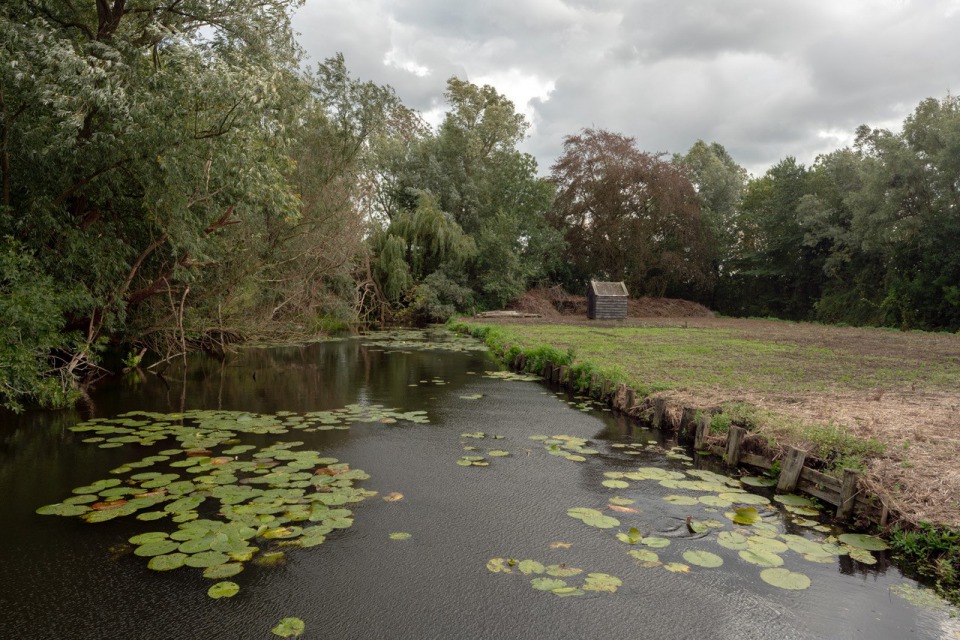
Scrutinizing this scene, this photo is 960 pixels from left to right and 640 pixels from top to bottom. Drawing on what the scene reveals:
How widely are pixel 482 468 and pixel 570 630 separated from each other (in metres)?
2.93

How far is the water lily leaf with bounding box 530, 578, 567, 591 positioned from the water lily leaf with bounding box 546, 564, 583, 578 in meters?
0.08

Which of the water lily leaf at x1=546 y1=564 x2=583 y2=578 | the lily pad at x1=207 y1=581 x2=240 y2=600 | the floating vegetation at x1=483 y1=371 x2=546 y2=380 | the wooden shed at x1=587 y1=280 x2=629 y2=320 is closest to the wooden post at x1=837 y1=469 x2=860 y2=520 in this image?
the water lily leaf at x1=546 y1=564 x2=583 y2=578

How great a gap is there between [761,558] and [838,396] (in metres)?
4.79

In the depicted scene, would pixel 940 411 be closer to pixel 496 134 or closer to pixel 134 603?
pixel 134 603

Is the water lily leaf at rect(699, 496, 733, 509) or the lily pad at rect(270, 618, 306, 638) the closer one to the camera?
the lily pad at rect(270, 618, 306, 638)

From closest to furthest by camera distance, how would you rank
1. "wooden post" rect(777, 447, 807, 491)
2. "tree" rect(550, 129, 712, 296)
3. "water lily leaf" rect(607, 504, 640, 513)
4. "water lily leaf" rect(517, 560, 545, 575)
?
"water lily leaf" rect(517, 560, 545, 575) < "water lily leaf" rect(607, 504, 640, 513) < "wooden post" rect(777, 447, 807, 491) < "tree" rect(550, 129, 712, 296)

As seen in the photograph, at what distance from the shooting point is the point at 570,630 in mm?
3309

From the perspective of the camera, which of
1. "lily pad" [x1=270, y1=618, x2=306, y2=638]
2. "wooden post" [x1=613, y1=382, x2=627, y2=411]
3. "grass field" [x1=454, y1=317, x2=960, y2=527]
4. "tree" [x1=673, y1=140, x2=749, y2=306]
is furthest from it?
"tree" [x1=673, y1=140, x2=749, y2=306]

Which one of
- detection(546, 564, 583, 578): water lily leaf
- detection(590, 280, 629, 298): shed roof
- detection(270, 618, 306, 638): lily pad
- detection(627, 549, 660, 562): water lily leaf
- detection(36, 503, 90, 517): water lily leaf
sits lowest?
detection(270, 618, 306, 638): lily pad

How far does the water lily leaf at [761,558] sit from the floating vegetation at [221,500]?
9.83 ft

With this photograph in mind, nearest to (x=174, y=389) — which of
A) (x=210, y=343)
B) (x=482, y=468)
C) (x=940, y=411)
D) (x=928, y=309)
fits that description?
(x=210, y=343)

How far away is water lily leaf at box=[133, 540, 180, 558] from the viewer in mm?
4027

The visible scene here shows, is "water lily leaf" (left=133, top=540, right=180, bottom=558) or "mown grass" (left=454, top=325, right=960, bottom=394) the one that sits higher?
"mown grass" (left=454, top=325, right=960, bottom=394)

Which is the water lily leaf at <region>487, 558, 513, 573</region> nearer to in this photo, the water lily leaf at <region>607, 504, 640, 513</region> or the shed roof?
the water lily leaf at <region>607, 504, 640, 513</region>
